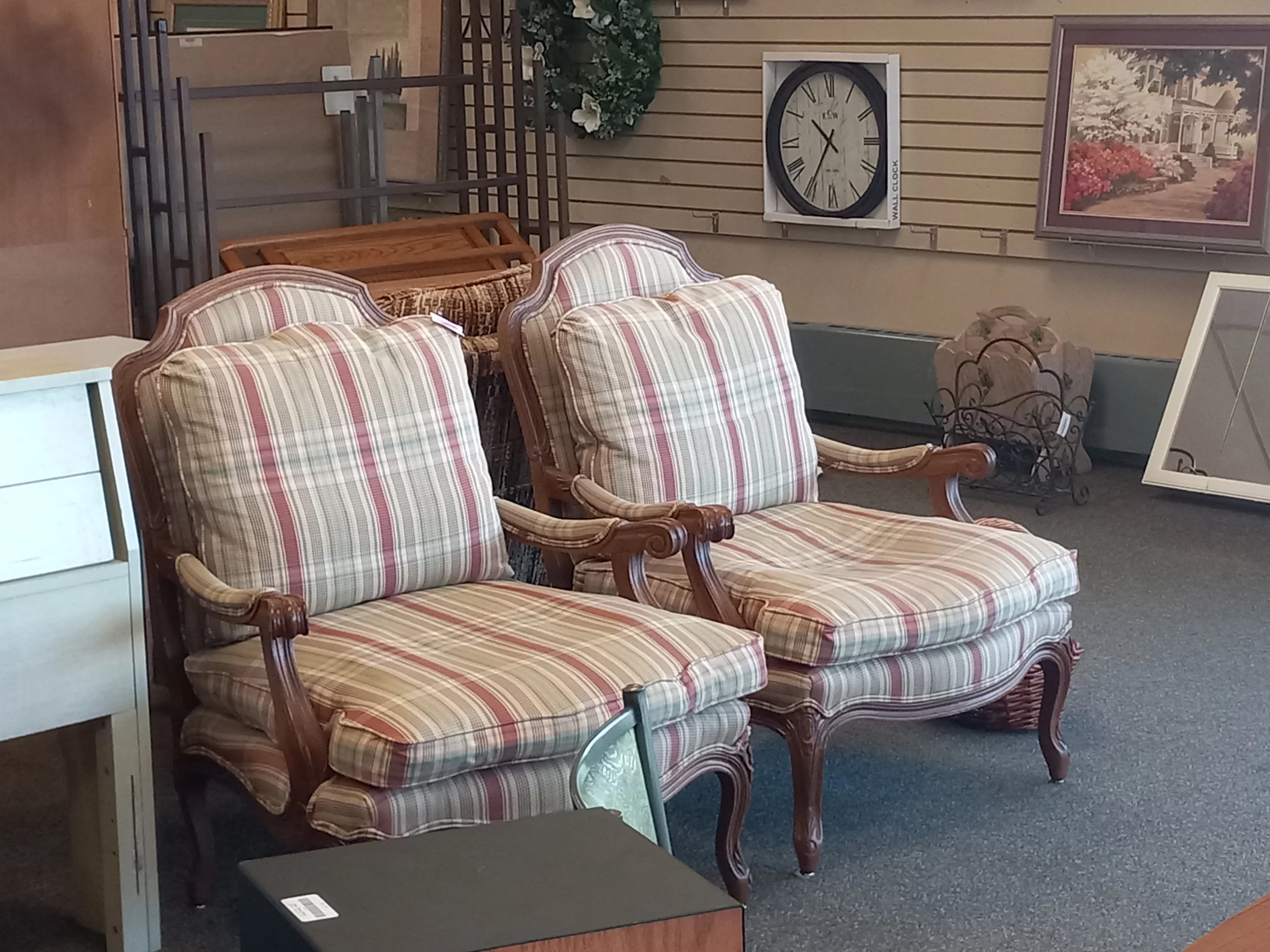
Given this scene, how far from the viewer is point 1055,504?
5.39m

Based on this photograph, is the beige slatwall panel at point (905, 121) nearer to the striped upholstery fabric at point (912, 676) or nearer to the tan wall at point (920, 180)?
the tan wall at point (920, 180)

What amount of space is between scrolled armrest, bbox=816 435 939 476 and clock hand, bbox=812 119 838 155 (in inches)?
116

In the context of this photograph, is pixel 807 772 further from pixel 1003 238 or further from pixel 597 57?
pixel 597 57

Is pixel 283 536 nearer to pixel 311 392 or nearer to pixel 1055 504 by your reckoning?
pixel 311 392

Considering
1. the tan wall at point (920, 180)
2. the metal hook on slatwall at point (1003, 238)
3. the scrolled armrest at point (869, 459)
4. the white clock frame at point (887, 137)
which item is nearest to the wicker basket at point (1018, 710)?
the scrolled armrest at point (869, 459)

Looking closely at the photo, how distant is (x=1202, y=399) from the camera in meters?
5.44

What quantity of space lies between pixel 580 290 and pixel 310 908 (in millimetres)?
2423

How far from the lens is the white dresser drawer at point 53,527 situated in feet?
7.67

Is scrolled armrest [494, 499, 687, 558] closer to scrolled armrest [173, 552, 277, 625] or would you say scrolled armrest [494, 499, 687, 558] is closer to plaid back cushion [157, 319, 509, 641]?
plaid back cushion [157, 319, 509, 641]

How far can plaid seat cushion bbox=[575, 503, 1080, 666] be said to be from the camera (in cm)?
286

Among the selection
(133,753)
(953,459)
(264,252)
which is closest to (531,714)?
(133,753)

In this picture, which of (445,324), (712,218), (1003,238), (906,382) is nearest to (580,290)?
(445,324)

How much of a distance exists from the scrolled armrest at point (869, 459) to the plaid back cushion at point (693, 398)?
9 centimetres

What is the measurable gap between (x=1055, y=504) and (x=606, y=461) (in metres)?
2.65
